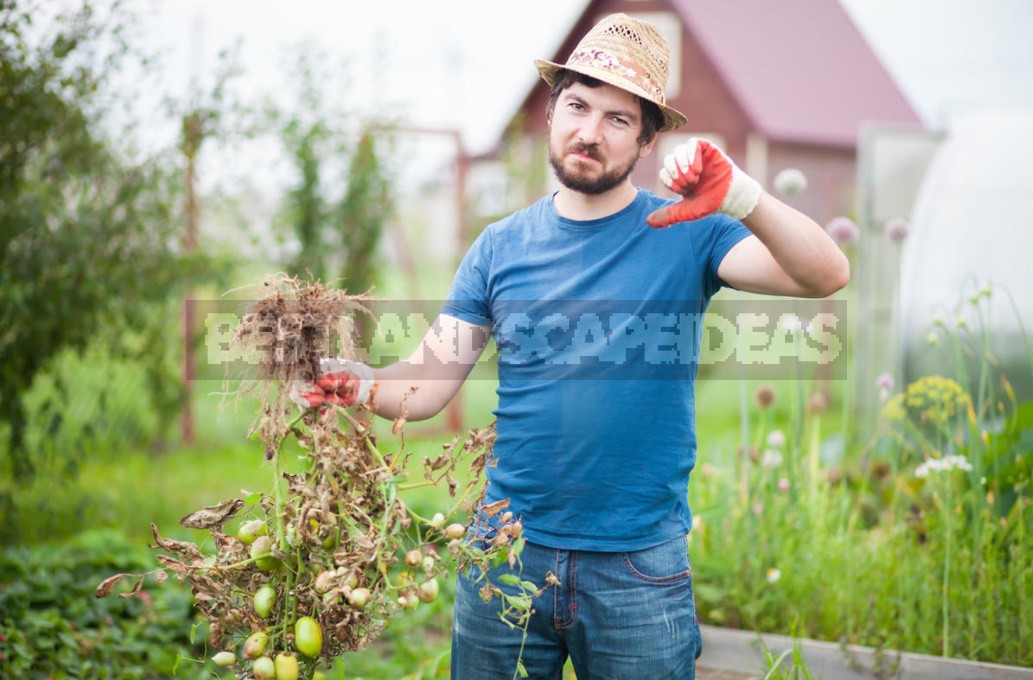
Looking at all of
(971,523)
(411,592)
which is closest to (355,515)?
(411,592)

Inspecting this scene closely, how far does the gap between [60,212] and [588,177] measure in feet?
9.41

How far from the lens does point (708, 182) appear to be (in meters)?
1.72

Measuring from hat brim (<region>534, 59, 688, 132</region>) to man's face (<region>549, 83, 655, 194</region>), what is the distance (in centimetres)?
4

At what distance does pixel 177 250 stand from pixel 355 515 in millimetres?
3744

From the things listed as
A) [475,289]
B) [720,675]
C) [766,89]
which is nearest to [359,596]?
[475,289]

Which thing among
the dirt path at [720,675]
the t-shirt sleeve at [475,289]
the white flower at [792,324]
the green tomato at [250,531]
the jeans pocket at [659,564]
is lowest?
the dirt path at [720,675]

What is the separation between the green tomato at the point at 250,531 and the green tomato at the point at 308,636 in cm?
17

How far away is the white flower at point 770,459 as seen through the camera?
10.8 feet

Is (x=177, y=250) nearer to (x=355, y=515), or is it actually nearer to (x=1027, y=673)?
(x=355, y=515)

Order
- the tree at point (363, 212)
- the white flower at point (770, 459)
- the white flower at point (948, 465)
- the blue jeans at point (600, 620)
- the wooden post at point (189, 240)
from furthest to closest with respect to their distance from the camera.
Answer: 1. the tree at point (363, 212)
2. the wooden post at point (189, 240)
3. the white flower at point (770, 459)
4. the white flower at point (948, 465)
5. the blue jeans at point (600, 620)

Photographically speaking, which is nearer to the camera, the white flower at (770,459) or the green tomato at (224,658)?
the green tomato at (224,658)

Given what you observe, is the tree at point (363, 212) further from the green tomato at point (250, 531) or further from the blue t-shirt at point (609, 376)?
the green tomato at point (250, 531)

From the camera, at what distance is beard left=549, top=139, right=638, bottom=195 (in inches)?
77.4

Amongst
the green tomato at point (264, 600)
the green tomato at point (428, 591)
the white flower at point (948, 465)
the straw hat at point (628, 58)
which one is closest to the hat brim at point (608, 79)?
the straw hat at point (628, 58)
